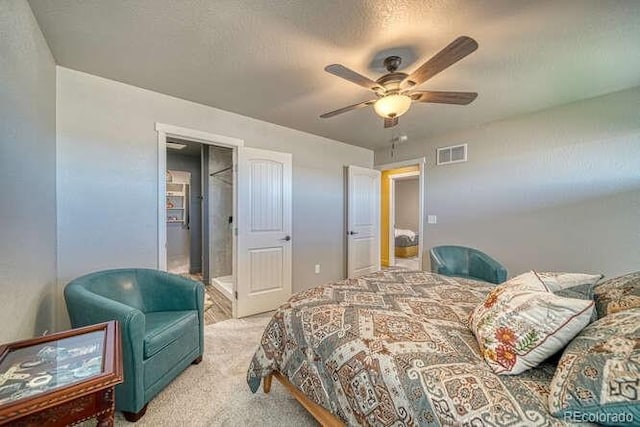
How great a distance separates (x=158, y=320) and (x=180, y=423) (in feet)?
2.20

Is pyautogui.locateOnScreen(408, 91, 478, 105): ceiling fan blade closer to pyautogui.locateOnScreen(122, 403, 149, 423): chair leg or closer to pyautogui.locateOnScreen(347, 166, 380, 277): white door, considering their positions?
pyautogui.locateOnScreen(347, 166, 380, 277): white door

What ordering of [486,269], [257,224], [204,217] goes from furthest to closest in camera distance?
[204,217] < [257,224] < [486,269]

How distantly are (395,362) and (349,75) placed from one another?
161cm

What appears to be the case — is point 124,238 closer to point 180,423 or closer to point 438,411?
point 180,423

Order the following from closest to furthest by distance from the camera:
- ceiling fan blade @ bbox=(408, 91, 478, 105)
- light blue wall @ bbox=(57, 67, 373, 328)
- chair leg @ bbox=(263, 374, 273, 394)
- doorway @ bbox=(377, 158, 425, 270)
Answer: chair leg @ bbox=(263, 374, 273, 394) → ceiling fan blade @ bbox=(408, 91, 478, 105) → light blue wall @ bbox=(57, 67, 373, 328) → doorway @ bbox=(377, 158, 425, 270)

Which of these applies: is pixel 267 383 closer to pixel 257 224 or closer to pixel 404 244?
pixel 257 224

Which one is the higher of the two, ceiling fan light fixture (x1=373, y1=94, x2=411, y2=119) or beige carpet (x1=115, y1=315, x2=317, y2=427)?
ceiling fan light fixture (x1=373, y1=94, x2=411, y2=119)

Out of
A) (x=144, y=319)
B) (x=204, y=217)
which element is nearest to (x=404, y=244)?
(x=204, y=217)

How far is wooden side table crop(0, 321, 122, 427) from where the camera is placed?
2.36 ft

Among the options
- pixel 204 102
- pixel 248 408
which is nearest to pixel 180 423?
pixel 248 408

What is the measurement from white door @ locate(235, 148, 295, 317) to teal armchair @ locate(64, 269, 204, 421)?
959mm

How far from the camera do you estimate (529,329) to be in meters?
1.00

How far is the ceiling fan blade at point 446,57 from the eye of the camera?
1.34 metres

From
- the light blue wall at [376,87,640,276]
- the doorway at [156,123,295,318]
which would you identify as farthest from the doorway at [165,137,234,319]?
the light blue wall at [376,87,640,276]
